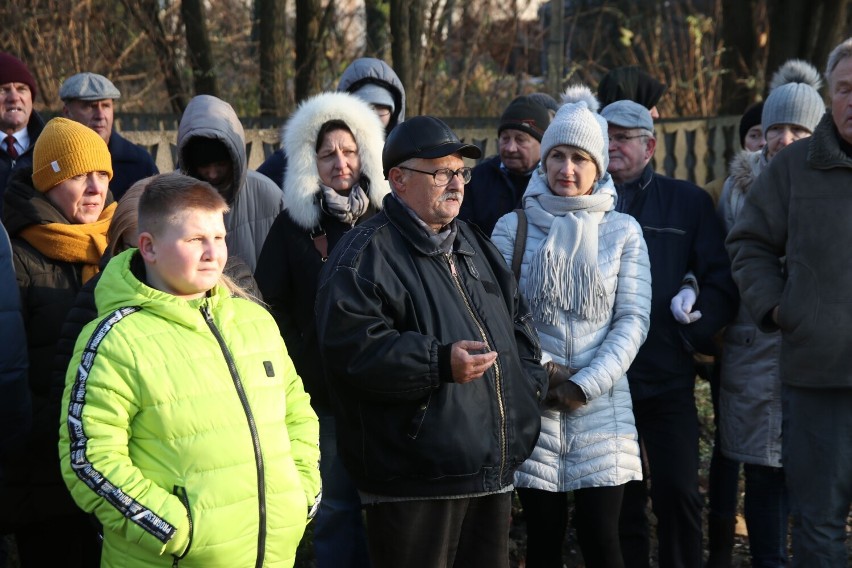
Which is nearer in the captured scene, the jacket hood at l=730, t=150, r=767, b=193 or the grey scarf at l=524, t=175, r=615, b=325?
the grey scarf at l=524, t=175, r=615, b=325

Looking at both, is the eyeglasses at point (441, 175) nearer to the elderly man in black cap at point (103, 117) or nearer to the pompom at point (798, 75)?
the pompom at point (798, 75)

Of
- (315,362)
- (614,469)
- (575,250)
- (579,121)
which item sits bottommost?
(614,469)

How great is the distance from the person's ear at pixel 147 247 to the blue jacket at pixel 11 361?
0.73m

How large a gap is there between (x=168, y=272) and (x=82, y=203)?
1116 mm

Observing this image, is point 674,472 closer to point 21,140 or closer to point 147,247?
point 147,247

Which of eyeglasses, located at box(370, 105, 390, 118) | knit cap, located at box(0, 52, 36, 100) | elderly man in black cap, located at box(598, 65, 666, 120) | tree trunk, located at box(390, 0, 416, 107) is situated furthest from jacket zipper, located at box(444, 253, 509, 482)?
tree trunk, located at box(390, 0, 416, 107)

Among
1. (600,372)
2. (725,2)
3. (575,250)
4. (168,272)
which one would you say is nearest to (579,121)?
(575,250)

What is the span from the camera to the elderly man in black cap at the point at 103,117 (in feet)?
19.0

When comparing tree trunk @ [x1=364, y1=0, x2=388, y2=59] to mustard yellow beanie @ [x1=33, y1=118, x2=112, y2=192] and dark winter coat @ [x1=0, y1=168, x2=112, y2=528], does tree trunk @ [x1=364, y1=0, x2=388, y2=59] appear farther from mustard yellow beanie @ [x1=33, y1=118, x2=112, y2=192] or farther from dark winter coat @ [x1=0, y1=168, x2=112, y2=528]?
dark winter coat @ [x1=0, y1=168, x2=112, y2=528]

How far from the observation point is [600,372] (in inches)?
162

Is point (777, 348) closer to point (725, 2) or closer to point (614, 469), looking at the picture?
point (614, 469)

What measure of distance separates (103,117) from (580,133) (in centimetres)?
298

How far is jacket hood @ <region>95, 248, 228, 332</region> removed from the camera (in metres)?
3.07

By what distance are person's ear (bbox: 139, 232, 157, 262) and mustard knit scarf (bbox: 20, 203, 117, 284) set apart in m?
0.85
